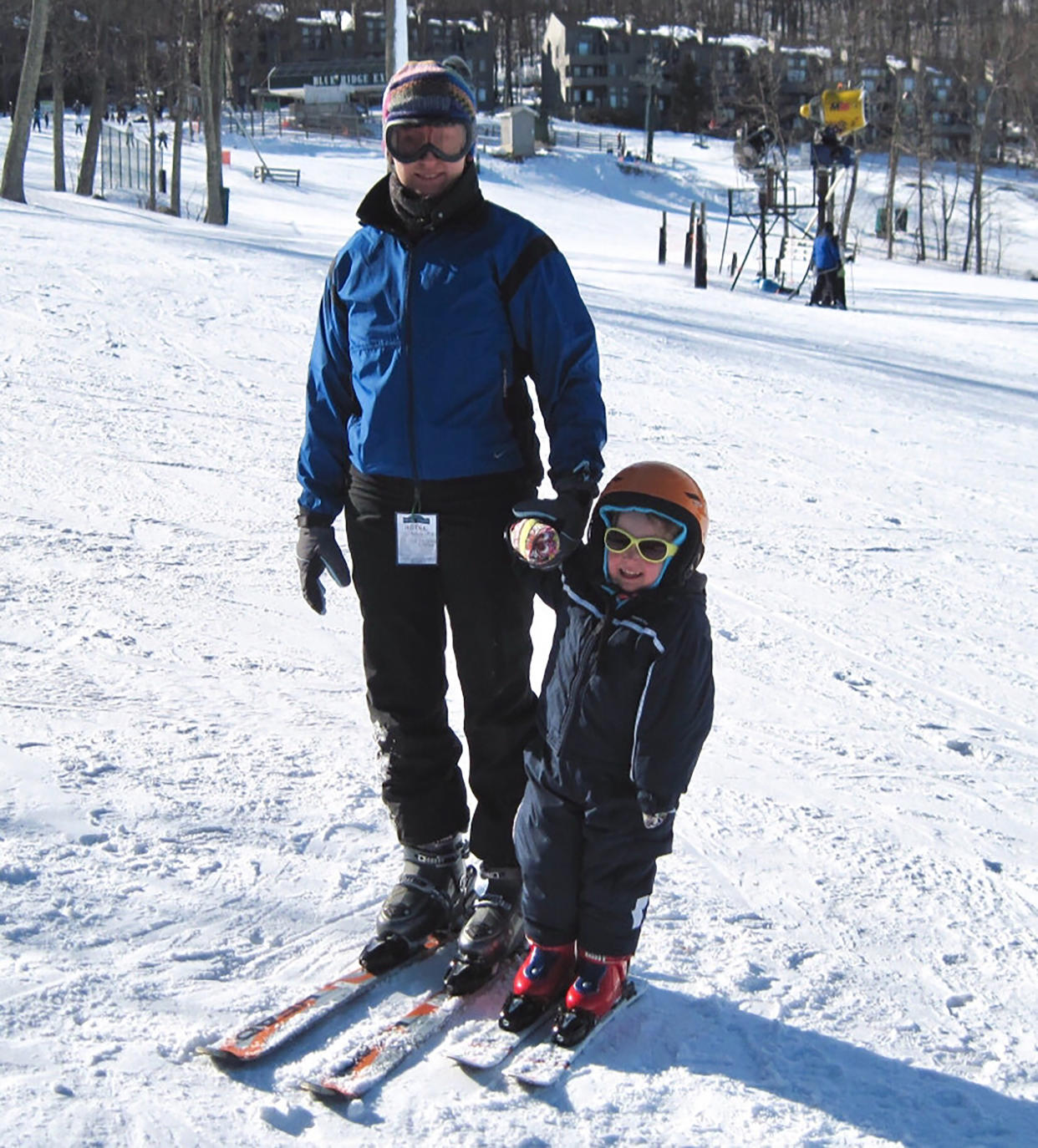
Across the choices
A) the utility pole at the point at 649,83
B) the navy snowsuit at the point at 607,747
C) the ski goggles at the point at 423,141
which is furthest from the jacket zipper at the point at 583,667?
the utility pole at the point at 649,83

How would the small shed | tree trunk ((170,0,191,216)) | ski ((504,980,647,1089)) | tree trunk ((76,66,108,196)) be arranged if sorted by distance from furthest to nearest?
the small shed
tree trunk ((76,66,108,196))
tree trunk ((170,0,191,216))
ski ((504,980,647,1089))

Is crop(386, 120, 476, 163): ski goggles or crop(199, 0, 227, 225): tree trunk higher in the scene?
crop(199, 0, 227, 225): tree trunk

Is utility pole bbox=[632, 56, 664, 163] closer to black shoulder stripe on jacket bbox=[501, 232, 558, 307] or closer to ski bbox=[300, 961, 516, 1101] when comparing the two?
black shoulder stripe on jacket bbox=[501, 232, 558, 307]

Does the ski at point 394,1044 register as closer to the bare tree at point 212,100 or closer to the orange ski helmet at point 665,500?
the orange ski helmet at point 665,500

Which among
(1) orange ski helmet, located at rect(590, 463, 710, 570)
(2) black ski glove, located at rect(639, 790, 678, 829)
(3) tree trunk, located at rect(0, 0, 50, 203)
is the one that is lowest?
(2) black ski glove, located at rect(639, 790, 678, 829)

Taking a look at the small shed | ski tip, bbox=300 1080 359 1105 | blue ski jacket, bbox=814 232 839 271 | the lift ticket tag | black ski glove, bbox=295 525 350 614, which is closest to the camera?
ski tip, bbox=300 1080 359 1105

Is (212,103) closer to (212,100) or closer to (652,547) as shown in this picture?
(212,100)

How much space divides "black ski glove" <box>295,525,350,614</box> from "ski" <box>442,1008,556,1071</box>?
987 mm

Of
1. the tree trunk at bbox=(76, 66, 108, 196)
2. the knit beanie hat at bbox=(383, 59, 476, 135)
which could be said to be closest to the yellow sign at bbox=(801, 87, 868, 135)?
the tree trunk at bbox=(76, 66, 108, 196)

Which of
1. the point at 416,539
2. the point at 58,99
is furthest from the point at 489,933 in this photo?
the point at 58,99

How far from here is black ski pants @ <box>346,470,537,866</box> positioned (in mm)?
2654

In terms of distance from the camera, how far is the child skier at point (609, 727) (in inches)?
93.1

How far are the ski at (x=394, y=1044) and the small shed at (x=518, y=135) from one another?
57.2m

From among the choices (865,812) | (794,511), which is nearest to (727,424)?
(794,511)
